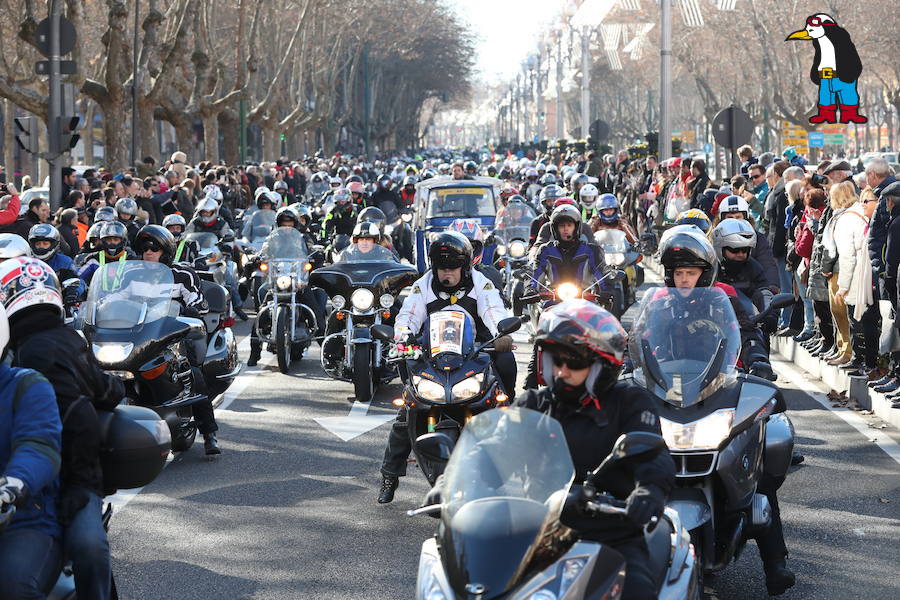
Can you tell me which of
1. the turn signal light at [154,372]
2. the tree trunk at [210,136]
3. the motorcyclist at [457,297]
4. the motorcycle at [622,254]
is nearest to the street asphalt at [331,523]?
the turn signal light at [154,372]

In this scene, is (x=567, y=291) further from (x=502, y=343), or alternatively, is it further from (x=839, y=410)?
(x=502, y=343)

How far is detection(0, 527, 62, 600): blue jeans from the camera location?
185 inches

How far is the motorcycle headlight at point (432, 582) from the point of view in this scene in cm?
424

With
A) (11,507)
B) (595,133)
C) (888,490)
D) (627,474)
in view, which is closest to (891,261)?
(888,490)

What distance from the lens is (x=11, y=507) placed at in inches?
183

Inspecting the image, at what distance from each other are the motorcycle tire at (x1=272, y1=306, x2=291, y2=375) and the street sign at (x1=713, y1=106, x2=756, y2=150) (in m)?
10.1

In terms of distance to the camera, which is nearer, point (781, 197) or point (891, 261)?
point (891, 261)

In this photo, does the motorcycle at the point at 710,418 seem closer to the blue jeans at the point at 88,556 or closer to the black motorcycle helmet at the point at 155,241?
the blue jeans at the point at 88,556

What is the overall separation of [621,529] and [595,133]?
40745 millimetres

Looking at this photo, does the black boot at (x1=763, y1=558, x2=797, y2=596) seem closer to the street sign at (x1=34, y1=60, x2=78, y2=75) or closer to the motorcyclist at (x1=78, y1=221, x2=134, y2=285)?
the motorcyclist at (x1=78, y1=221, x2=134, y2=285)

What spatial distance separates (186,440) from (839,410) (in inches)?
200

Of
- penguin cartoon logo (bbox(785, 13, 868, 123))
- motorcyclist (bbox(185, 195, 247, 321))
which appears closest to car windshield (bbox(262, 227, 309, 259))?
motorcyclist (bbox(185, 195, 247, 321))

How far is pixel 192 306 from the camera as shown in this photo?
10.6 metres

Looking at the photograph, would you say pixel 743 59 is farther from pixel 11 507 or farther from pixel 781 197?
pixel 11 507
